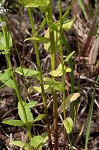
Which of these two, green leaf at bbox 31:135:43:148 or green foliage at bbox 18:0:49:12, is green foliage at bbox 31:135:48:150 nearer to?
green leaf at bbox 31:135:43:148

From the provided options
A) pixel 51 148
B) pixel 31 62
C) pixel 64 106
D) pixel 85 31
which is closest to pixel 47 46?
pixel 64 106

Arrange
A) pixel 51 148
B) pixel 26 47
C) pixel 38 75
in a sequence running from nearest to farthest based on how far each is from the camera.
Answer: pixel 38 75 → pixel 51 148 → pixel 26 47

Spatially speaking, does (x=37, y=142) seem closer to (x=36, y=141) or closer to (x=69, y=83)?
(x=36, y=141)

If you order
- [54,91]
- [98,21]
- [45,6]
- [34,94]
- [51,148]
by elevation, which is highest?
[45,6]

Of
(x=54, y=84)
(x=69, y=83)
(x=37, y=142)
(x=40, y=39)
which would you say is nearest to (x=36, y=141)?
(x=37, y=142)

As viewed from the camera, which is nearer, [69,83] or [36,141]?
[36,141]

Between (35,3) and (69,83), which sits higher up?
(35,3)

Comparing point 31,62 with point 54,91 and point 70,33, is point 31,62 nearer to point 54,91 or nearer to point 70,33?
point 70,33

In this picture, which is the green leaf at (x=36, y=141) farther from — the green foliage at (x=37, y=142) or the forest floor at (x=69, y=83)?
the forest floor at (x=69, y=83)

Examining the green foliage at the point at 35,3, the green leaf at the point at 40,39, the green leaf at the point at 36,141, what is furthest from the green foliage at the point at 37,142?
the green foliage at the point at 35,3

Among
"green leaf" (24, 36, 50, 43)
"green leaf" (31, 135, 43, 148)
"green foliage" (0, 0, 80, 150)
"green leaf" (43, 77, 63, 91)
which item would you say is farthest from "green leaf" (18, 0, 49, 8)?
"green leaf" (31, 135, 43, 148)

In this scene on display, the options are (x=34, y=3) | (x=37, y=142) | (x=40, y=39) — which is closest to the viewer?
(x=34, y=3)
